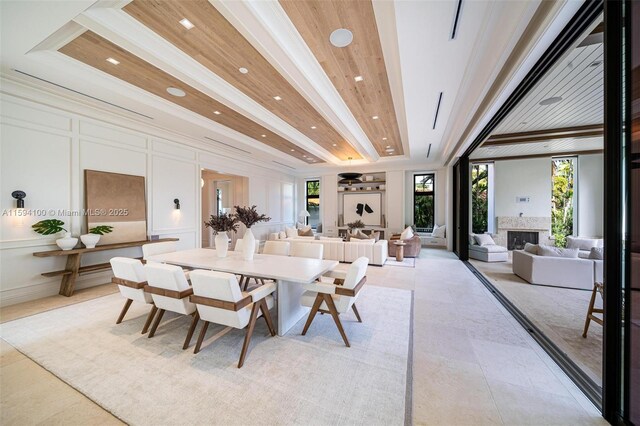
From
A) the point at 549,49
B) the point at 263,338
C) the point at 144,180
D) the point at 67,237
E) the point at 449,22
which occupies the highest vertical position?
the point at 449,22

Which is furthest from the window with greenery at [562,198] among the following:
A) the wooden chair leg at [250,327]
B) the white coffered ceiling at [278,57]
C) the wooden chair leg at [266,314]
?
the wooden chair leg at [250,327]

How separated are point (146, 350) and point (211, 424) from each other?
1286mm

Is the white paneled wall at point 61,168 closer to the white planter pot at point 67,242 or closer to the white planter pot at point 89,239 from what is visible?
the white planter pot at point 67,242

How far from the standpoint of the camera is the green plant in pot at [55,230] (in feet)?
11.4

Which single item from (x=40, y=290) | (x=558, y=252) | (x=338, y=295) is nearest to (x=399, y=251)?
(x=558, y=252)

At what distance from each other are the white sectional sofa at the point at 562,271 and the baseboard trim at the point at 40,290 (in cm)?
796

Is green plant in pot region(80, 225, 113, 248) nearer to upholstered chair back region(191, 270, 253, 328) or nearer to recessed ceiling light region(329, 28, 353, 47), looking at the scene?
upholstered chair back region(191, 270, 253, 328)

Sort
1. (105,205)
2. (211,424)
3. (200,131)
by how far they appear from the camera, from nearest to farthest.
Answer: (211,424)
(105,205)
(200,131)

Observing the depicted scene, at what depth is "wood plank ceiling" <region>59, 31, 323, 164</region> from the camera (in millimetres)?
2732

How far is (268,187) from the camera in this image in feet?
29.4

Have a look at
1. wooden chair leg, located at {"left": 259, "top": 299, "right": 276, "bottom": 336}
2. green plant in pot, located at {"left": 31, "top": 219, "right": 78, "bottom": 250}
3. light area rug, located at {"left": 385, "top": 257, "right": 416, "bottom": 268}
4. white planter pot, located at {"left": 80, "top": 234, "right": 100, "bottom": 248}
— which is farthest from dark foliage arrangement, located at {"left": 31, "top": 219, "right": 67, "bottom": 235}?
light area rug, located at {"left": 385, "top": 257, "right": 416, "bottom": 268}

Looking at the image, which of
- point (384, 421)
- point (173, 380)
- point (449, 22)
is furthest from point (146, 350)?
point (449, 22)

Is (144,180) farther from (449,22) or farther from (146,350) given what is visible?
(449,22)

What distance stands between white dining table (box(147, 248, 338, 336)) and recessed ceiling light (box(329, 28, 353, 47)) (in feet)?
8.45
